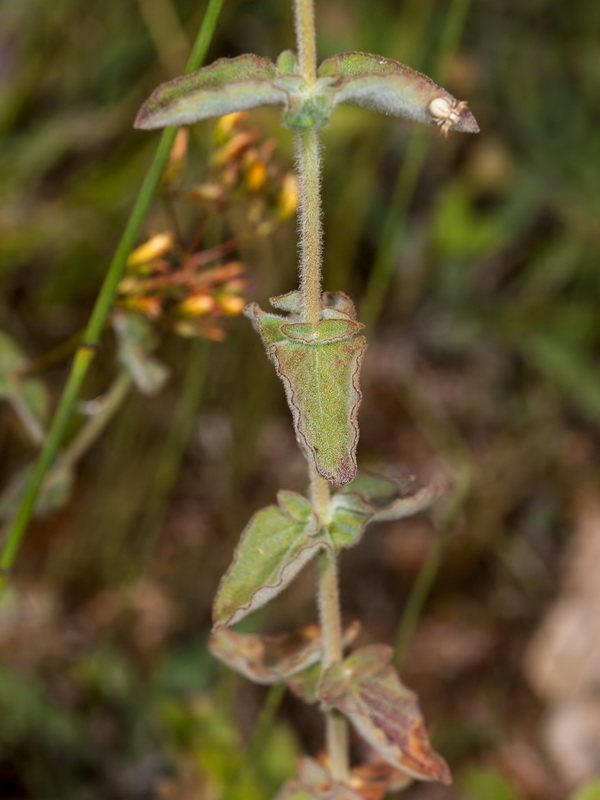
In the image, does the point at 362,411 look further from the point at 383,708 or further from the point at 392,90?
the point at 392,90

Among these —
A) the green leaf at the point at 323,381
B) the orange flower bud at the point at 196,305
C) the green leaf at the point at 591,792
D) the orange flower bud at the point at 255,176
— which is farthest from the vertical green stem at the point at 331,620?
the orange flower bud at the point at 255,176

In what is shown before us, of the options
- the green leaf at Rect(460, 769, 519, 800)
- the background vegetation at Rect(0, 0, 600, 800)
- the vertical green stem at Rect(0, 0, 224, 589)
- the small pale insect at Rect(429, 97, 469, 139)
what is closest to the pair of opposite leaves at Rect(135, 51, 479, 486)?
the small pale insect at Rect(429, 97, 469, 139)

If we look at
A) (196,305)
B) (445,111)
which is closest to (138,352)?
(196,305)

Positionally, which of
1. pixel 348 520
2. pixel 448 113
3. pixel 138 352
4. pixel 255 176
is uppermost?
pixel 255 176

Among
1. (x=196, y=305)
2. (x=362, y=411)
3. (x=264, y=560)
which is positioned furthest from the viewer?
(x=362, y=411)

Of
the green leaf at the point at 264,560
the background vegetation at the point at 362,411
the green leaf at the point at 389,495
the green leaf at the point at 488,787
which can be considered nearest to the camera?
the green leaf at the point at 264,560

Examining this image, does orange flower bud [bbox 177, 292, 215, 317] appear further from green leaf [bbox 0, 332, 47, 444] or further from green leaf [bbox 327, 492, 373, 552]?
green leaf [bbox 327, 492, 373, 552]

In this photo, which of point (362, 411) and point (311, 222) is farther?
point (362, 411)

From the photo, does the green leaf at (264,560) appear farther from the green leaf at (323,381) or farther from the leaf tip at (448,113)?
the leaf tip at (448,113)
